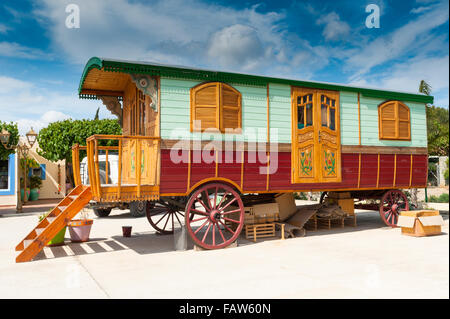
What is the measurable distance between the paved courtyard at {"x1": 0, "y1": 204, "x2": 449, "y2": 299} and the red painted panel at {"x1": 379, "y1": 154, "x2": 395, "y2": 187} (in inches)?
66.2

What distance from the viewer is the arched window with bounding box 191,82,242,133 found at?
26.7 ft

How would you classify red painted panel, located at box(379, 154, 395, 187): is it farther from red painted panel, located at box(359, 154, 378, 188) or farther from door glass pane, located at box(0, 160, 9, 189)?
door glass pane, located at box(0, 160, 9, 189)

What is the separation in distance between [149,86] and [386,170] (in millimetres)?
6746

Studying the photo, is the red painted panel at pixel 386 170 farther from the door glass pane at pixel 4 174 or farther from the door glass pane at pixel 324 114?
the door glass pane at pixel 4 174

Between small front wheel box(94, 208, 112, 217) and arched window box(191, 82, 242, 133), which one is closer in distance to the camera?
arched window box(191, 82, 242, 133)

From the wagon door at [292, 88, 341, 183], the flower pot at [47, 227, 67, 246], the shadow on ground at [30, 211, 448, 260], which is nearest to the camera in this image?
the shadow on ground at [30, 211, 448, 260]

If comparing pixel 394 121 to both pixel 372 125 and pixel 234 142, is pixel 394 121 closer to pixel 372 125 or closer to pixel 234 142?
pixel 372 125

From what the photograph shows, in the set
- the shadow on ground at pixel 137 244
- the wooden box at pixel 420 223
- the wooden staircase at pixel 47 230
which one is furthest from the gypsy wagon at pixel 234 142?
the wooden box at pixel 420 223

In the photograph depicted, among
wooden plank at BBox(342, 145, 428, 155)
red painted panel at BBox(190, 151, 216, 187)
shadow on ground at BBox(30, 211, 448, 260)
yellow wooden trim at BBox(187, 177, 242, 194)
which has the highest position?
wooden plank at BBox(342, 145, 428, 155)

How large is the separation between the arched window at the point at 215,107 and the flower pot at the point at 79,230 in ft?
11.4

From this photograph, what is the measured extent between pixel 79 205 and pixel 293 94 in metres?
5.38

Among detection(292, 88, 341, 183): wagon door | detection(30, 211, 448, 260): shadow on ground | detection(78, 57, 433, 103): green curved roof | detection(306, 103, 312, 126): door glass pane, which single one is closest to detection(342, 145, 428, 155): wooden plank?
detection(292, 88, 341, 183): wagon door

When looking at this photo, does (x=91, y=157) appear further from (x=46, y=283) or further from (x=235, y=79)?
(x=235, y=79)

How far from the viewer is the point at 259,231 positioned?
31.0ft
